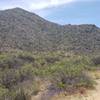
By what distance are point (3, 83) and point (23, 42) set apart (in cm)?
4067

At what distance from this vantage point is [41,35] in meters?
68.8

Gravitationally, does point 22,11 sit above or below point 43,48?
above

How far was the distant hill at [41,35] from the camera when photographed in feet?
195

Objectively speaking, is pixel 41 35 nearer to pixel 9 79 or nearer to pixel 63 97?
pixel 9 79

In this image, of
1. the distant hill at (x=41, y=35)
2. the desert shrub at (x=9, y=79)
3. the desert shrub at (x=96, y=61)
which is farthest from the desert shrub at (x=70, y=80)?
the distant hill at (x=41, y=35)

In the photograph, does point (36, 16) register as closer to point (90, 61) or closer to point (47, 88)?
point (90, 61)

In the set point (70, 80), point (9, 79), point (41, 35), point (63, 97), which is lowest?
point (63, 97)

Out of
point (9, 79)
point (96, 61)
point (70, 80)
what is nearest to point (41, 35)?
point (96, 61)

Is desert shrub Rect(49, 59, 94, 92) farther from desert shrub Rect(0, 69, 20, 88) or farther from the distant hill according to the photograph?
the distant hill

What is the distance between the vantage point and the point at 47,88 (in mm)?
16344

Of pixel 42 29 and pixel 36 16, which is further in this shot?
pixel 36 16

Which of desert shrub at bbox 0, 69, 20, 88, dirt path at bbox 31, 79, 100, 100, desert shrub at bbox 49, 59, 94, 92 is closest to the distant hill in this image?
desert shrub at bbox 0, 69, 20, 88

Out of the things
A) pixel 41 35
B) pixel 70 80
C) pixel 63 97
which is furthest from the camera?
pixel 41 35

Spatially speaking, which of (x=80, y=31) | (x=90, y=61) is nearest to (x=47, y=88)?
(x=90, y=61)
